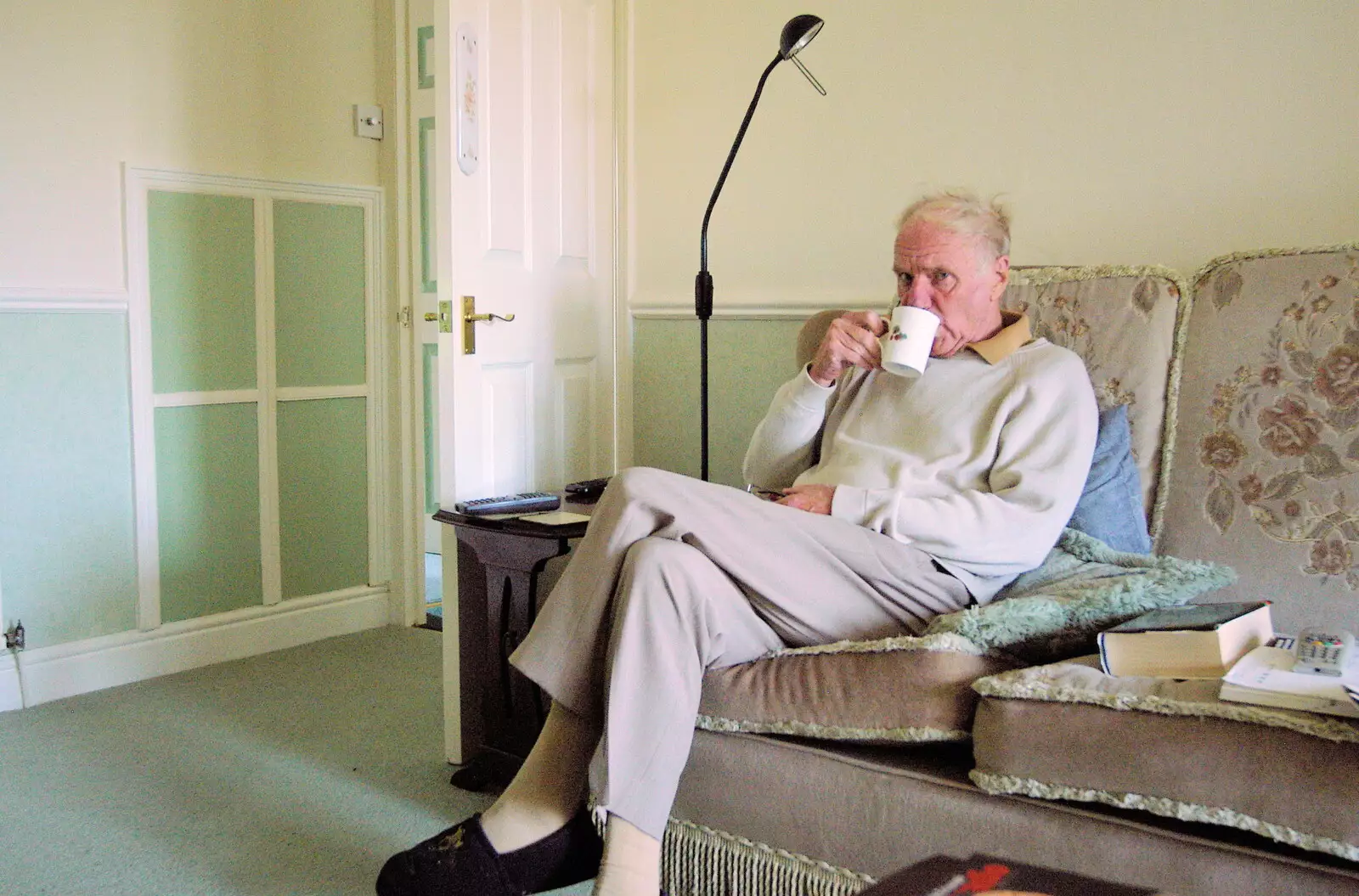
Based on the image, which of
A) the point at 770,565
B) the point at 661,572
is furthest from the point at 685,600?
the point at 770,565

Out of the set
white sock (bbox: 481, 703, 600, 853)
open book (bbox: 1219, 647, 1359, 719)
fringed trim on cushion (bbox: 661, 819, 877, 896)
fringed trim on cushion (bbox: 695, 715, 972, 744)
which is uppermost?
open book (bbox: 1219, 647, 1359, 719)

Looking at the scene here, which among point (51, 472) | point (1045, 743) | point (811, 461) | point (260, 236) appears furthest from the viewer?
point (260, 236)

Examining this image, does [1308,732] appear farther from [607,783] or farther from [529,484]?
[529,484]

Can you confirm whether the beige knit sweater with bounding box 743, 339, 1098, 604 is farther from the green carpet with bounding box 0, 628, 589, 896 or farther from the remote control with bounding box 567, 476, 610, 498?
the green carpet with bounding box 0, 628, 589, 896

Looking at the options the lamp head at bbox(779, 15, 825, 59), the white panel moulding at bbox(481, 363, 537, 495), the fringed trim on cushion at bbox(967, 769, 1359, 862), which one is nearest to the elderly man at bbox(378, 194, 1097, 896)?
the fringed trim on cushion at bbox(967, 769, 1359, 862)

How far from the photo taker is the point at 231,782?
2.17m

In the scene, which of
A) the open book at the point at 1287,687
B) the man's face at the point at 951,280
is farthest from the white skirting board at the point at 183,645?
the open book at the point at 1287,687

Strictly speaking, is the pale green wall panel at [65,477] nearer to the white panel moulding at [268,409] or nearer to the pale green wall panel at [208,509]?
the pale green wall panel at [208,509]

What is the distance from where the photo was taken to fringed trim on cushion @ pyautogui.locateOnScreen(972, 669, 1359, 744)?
114cm

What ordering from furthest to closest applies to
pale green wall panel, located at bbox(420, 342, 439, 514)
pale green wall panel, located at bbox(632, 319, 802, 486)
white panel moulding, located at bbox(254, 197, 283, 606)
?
pale green wall panel, located at bbox(420, 342, 439, 514) < white panel moulding, located at bbox(254, 197, 283, 606) < pale green wall panel, located at bbox(632, 319, 802, 486)

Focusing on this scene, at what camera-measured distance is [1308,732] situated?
1.14 metres

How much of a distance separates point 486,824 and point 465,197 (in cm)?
119

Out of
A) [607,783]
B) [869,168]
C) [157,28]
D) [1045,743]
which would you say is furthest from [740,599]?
[157,28]

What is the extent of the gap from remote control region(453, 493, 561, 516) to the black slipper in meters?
0.65
